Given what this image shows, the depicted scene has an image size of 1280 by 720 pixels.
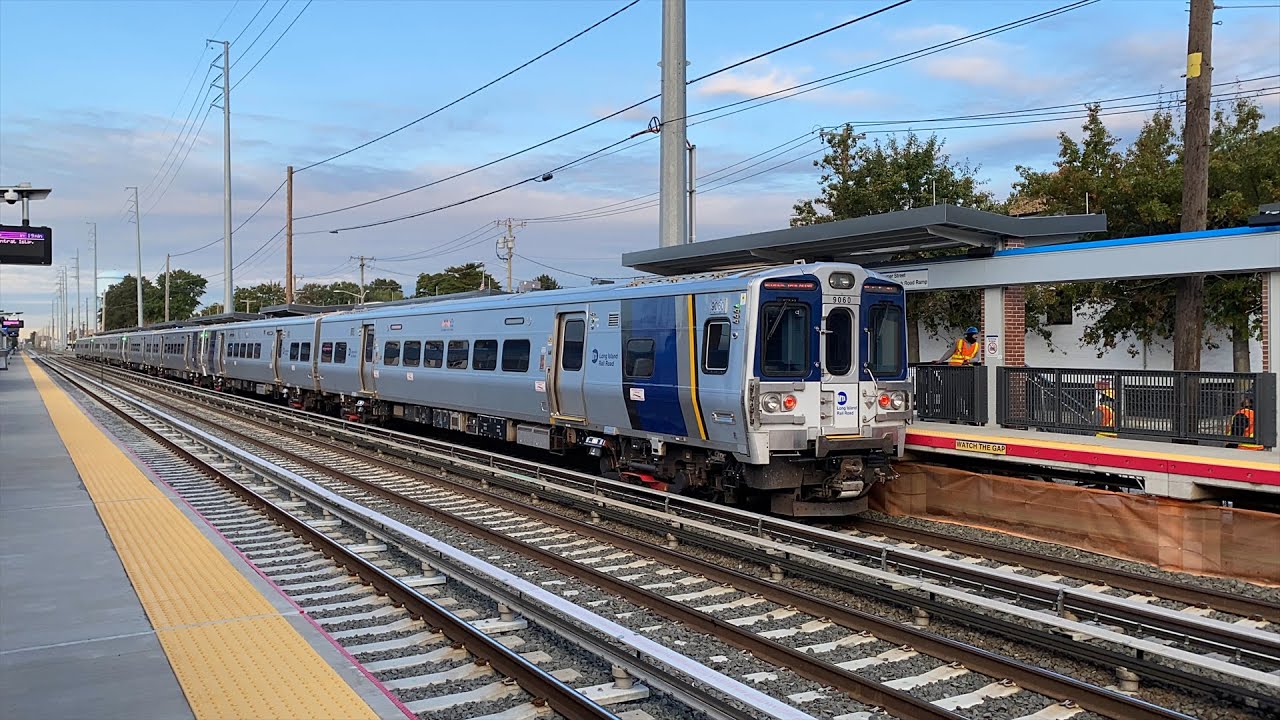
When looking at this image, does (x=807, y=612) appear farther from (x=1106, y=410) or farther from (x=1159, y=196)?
(x=1159, y=196)

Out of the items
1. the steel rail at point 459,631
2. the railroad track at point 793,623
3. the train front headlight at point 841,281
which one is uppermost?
the train front headlight at point 841,281

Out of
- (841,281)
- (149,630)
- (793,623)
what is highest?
(841,281)

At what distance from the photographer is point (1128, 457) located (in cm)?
1075

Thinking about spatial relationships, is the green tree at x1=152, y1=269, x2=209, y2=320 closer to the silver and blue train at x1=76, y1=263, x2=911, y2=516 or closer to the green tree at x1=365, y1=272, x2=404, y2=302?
the green tree at x1=365, y1=272, x2=404, y2=302

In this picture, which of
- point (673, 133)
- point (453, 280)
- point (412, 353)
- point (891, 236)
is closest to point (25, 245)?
point (412, 353)

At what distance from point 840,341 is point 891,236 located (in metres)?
2.03

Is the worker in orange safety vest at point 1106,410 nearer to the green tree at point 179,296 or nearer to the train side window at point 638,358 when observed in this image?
the train side window at point 638,358

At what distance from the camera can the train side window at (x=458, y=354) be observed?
61.0 feet

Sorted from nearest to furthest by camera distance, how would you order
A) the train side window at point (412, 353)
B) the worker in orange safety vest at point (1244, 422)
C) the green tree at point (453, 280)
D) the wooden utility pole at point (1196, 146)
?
the worker in orange safety vest at point (1244, 422) < the wooden utility pole at point (1196, 146) < the train side window at point (412, 353) < the green tree at point (453, 280)

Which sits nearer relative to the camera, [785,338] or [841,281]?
[785,338]

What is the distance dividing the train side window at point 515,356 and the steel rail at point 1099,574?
6659 mm

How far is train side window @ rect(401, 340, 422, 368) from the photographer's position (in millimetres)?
20797

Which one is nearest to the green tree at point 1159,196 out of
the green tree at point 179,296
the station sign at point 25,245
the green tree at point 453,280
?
the station sign at point 25,245

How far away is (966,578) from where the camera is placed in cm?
906
